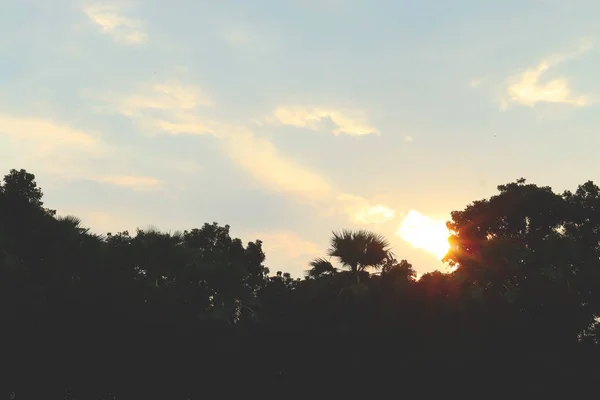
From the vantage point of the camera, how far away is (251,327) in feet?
88.8

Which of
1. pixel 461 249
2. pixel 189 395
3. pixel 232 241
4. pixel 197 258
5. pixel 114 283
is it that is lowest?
pixel 189 395

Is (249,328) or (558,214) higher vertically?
(558,214)

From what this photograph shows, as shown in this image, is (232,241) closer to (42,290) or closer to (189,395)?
(189,395)

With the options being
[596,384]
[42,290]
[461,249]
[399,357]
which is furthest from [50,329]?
[461,249]

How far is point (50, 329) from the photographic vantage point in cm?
2317

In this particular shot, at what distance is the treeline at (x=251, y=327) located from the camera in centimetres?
2333

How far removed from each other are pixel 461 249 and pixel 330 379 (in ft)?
81.4

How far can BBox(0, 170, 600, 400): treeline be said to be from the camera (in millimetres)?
23328

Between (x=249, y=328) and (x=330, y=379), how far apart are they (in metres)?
4.06

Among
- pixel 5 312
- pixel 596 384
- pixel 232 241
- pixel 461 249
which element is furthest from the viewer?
pixel 461 249

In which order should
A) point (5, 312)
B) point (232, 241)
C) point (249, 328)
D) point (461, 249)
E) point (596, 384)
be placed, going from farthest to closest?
1. point (461, 249)
2. point (232, 241)
3. point (249, 328)
4. point (596, 384)
5. point (5, 312)

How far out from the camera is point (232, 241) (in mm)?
44031

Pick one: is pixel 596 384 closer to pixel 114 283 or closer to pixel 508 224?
pixel 114 283

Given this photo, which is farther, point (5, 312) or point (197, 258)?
point (197, 258)
